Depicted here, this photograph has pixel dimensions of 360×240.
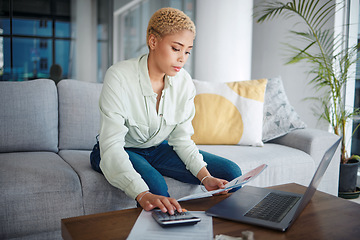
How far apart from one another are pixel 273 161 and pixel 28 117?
50.2 inches

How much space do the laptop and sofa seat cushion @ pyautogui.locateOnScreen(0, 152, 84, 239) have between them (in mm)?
643

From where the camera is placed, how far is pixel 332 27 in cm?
294

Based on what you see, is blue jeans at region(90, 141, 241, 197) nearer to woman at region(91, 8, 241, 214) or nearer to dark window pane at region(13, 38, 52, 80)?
woman at region(91, 8, 241, 214)

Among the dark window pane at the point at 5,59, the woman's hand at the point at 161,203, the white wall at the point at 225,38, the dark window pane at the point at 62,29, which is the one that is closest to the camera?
Answer: the woman's hand at the point at 161,203

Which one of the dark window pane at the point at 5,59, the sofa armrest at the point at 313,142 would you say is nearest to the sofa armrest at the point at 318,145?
the sofa armrest at the point at 313,142

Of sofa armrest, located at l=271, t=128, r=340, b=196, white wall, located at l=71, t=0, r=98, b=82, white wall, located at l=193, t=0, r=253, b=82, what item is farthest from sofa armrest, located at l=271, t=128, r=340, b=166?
white wall, located at l=71, t=0, r=98, b=82

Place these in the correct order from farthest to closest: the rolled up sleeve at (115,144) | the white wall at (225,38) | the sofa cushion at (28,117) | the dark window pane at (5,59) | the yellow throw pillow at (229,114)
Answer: the dark window pane at (5,59), the white wall at (225,38), the yellow throw pillow at (229,114), the sofa cushion at (28,117), the rolled up sleeve at (115,144)

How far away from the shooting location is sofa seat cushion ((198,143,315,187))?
1.79 meters

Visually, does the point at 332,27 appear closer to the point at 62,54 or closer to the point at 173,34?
the point at 173,34

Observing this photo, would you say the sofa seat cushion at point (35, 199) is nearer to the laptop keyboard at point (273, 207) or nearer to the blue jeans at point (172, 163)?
the blue jeans at point (172, 163)

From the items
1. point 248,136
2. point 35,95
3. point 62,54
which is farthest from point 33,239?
point 62,54

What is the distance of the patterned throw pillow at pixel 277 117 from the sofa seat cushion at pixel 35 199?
1226 mm

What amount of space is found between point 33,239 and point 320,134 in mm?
1572

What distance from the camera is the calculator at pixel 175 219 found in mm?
849
